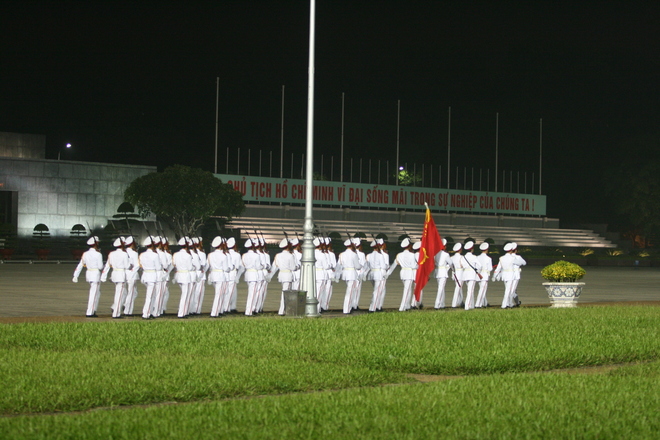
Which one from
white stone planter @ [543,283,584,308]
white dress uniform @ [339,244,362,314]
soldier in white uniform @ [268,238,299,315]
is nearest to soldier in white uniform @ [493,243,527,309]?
white stone planter @ [543,283,584,308]

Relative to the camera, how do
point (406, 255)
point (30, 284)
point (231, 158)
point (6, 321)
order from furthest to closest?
point (231, 158) < point (30, 284) < point (406, 255) < point (6, 321)

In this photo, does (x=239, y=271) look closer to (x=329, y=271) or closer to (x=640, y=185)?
(x=329, y=271)

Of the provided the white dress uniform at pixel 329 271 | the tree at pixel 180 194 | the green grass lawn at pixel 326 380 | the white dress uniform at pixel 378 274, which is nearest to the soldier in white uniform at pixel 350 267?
the white dress uniform at pixel 329 271

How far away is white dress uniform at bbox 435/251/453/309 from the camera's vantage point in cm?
1966

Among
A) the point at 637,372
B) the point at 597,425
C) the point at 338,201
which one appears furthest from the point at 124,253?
the point at 338,201

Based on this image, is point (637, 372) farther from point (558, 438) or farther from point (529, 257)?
point (529, 257)

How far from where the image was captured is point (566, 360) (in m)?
10.6

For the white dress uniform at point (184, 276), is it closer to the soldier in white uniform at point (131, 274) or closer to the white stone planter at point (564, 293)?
the soldier in white uniform at point (131, 274)

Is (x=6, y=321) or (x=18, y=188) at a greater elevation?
(x=18, y=188)

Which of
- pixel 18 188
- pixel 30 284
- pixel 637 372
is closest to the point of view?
pixel 637 372

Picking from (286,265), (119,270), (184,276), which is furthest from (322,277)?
(119,270)

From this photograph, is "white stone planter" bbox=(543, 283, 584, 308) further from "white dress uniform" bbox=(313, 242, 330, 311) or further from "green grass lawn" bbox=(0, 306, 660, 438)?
"green grass lawn" bbox=(0, 306, 660, 438)

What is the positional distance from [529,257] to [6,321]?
4052cm

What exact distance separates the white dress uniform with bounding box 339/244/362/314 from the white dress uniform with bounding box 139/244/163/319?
401cm
